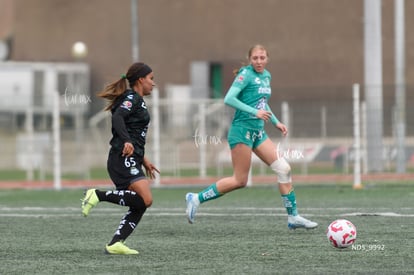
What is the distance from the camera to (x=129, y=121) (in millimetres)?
9508

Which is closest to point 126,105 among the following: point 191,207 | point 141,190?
point 141,190

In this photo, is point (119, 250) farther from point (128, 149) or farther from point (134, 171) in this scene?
point (128, 149)

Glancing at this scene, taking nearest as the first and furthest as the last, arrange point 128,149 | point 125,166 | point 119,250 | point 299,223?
1. point 128,149
2. point 119,250
3. point 125,166
4. point 299,223

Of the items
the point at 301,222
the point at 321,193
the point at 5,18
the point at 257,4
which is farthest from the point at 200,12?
the point at 301,222

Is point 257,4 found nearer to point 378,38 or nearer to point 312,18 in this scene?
point 312,18

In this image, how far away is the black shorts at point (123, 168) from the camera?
9.46 m

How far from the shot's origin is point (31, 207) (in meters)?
15.5

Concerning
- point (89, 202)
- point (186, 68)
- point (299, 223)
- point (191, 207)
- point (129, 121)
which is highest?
point (186, 68)

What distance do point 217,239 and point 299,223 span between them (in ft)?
3.53

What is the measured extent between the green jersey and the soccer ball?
225 centimetres

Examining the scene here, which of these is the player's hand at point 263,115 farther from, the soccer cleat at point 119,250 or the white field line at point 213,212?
the soccer cleat at point 119,250

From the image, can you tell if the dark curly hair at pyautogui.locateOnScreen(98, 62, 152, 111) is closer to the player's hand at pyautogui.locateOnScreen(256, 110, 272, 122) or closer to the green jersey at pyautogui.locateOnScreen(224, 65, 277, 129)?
the player's hand at pyautogui.locateOnScreen(256, 110, 272, 122)

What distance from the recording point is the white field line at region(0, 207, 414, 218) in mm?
13041

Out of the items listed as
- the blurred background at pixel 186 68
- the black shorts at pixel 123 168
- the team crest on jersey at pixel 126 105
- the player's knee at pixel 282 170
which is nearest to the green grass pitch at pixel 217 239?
the player's knee at pixel 282 170
